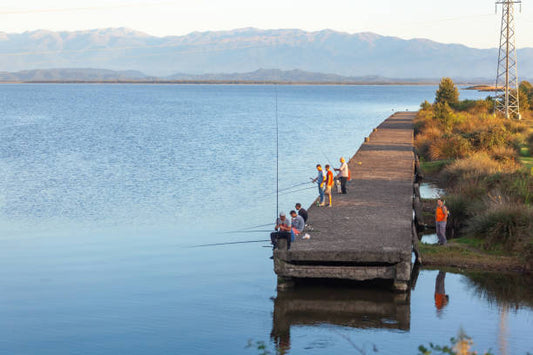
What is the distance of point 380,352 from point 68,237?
13.4 metres

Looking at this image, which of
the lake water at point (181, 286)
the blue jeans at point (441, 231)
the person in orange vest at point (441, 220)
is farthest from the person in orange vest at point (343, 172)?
the blue jeans at point (441, 231)

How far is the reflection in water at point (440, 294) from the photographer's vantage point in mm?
16094

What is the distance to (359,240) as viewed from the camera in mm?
17281

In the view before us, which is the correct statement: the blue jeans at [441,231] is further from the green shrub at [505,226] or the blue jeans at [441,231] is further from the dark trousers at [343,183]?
the dark trousers at [343,183]

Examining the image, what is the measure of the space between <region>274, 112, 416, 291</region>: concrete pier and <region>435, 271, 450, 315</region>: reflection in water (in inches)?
31.2

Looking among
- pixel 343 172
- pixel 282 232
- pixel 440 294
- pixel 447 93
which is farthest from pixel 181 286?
pixel 447 93

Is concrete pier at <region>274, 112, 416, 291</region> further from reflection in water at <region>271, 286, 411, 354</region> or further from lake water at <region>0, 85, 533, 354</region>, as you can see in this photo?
lake water at <region>0, 85, 533, 354</region>

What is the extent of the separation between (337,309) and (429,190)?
1672cm

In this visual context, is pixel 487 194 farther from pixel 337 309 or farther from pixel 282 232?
pixel 337 309

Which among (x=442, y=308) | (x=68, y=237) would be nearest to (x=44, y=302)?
(x=68, y=237)

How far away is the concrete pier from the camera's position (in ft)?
52.5

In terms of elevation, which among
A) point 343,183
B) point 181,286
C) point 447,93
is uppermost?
point 447,93

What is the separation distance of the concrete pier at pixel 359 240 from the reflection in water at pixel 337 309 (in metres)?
0.41

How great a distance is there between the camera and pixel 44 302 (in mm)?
16734
